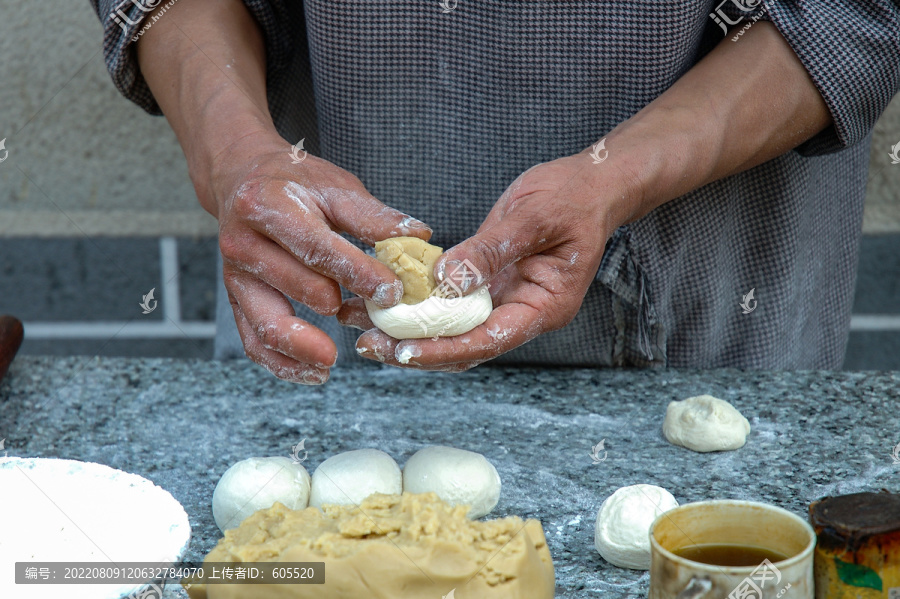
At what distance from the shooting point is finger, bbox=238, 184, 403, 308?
1167mm

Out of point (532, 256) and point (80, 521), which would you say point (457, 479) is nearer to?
point (532, 256)

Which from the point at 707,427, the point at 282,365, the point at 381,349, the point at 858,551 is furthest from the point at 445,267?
the point at 858,551

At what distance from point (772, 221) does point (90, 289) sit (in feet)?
6.55

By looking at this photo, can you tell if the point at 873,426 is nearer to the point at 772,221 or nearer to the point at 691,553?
the point at 772,221

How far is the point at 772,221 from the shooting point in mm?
1669

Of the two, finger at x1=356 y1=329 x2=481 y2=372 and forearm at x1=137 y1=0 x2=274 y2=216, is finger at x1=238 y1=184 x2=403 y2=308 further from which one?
forearm at x1=137 y1=0 x2=274 y2=216

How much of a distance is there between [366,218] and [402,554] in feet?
1.73

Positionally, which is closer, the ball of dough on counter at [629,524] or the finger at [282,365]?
the ball of dough on counter at [629,524]

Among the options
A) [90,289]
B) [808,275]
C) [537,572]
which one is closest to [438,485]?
[537,572]

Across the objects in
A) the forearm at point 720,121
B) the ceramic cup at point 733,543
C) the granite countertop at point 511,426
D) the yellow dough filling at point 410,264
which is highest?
the forearm at point 720,121

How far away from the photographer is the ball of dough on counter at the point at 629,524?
3.42 ft

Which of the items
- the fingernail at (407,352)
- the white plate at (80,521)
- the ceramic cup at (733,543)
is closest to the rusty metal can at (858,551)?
the ceramic cup at (733,543)

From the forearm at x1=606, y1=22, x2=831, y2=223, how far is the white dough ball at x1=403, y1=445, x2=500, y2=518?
463 mm

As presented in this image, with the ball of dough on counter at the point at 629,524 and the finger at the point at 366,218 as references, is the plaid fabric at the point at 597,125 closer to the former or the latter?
the finger at the point at 366,218
